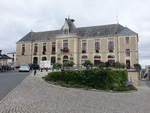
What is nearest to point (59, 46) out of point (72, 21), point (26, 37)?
point (72, 21)

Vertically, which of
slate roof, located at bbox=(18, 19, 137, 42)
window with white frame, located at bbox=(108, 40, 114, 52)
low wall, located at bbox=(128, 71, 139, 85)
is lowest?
low wall, located at bbox=(128, 71, 139, 85)

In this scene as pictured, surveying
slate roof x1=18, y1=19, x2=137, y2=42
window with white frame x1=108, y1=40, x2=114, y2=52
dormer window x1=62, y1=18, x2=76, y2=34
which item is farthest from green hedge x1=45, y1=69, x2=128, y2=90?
dormer window x1=62, y1=18, x2=76, y2=34

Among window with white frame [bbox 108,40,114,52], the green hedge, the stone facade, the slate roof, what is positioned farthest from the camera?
the slate roof

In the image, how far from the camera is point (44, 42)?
178 ft

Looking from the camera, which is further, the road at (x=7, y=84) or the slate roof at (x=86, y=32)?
the slate roof at (x=86, y=32)

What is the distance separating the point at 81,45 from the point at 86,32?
3833 millimetres

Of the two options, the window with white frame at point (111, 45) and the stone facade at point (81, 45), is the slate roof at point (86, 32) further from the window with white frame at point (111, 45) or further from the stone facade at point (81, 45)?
the window with white frame at point (111, 45)

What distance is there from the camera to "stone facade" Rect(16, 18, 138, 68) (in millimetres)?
44719

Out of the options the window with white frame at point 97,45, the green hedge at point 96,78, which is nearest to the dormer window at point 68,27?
the window with white frame at point 97,45

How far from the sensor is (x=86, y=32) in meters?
50.8

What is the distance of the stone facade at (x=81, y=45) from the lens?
4472 centimetres

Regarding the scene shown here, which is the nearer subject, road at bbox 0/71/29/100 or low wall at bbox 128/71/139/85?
road at bbox 0/71/29/100

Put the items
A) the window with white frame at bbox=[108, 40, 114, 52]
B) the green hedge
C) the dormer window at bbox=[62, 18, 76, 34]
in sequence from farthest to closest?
the dormer window at bbox=[62, 18, 76, 34] < the window with white frame at bbox=[108, 40, 114, 52] < the green hedge

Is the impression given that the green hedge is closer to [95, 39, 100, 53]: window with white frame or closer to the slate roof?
the slate roof
